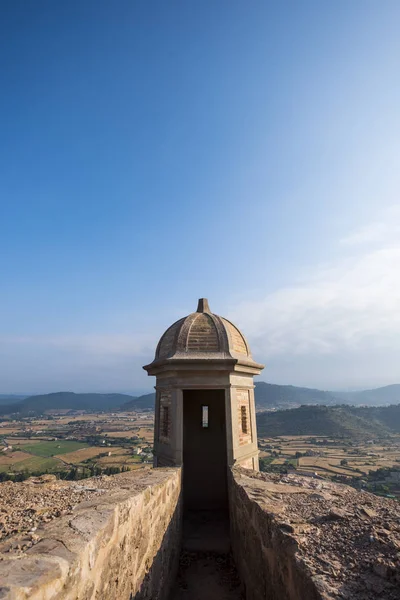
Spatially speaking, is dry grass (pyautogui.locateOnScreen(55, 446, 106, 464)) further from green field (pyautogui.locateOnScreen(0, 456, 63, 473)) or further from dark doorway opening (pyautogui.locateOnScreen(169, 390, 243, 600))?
dark doorway opening (pyautogui.locateOnScreen(169, 390, 243, 600))

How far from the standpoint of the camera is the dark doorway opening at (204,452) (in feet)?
32.3

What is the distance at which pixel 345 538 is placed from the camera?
309cm

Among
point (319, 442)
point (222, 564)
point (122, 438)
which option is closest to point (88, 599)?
point (222, 564)

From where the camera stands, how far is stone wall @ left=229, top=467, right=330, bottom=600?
284 cm

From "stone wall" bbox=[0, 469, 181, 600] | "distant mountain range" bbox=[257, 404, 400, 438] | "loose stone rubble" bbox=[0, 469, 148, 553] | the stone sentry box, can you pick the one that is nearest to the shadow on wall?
"stone wall" bbox=[0, 469, 181, 600]

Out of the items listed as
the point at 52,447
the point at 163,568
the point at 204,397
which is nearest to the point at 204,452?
the point at 204,397

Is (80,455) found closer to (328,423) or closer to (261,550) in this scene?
(328,423)

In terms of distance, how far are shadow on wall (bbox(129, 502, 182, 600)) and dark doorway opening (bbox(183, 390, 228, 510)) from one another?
2828 millimetres

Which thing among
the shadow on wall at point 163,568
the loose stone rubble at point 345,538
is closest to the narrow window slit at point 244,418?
the shadow on wall at point 163,568

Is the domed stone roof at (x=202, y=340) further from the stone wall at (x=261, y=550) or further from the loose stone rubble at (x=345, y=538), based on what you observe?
the loose stone rubble at (x=345, y=538)

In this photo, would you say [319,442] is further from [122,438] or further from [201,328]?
[201,328]

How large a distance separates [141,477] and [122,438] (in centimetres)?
7524

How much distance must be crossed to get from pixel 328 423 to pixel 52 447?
6393 centimetres

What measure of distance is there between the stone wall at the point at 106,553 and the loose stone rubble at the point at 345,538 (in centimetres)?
171
